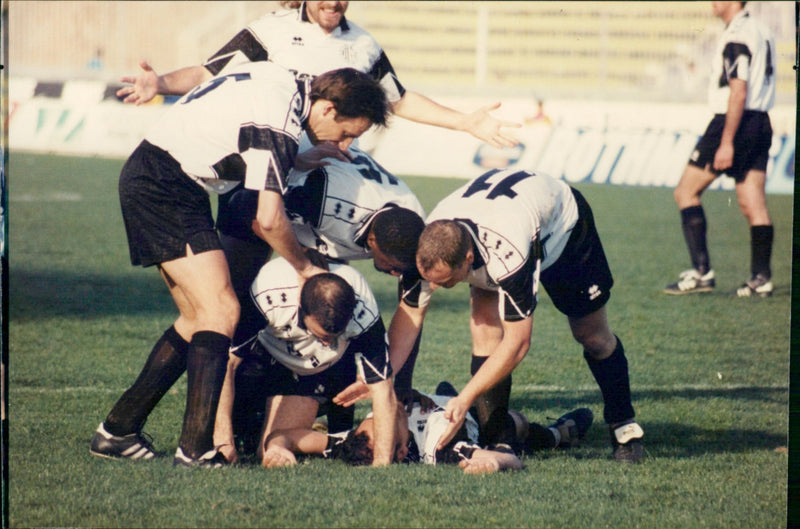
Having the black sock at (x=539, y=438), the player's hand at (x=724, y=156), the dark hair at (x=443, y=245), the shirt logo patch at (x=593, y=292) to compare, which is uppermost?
the dark hair at (x=443, y=245)

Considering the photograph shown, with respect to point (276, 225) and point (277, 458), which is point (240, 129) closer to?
point (276, 225)

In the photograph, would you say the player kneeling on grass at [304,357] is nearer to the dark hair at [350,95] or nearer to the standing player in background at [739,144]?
the dark hair at [350,95]

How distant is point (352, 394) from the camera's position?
4.48m

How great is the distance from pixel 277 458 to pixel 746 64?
6315 millimetres

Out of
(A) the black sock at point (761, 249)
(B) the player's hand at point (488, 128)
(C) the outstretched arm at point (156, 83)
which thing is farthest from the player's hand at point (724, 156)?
(C) the outstretched arm at point (156, 83)

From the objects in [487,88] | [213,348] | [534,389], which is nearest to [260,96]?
[213,348]

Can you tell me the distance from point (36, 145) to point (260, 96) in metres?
17.6

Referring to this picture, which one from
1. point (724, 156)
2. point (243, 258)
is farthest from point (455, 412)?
point (724, 156)

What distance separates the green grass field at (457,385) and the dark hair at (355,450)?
0.09 m

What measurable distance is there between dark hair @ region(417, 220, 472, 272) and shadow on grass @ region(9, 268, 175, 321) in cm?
433

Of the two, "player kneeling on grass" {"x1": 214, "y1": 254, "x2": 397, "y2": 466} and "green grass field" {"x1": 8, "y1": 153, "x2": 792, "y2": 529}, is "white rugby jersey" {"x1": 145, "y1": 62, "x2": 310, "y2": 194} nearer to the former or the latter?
"player kneeling on grass" {"x1": 214, "y1": 254, "x2": 397, "y2": 466}

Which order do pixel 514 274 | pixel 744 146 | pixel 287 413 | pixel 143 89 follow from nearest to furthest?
pixel 514 274, pixel 287 413, pixel 143 89, pixel 744 146

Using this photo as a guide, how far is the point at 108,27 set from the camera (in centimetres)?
2281

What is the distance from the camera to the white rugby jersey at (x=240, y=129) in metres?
4.17
